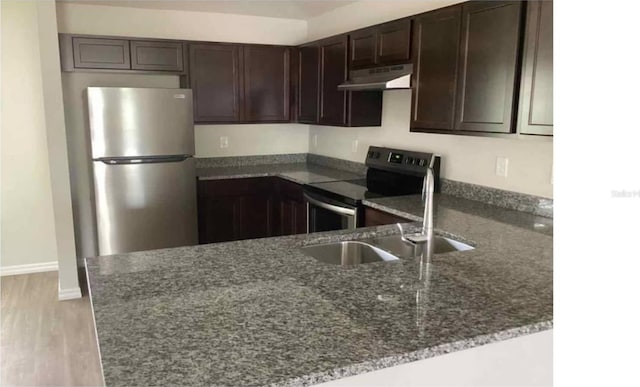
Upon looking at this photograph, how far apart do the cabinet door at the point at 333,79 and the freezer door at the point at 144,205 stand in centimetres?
119

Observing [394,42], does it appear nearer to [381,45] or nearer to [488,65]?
[381,45]

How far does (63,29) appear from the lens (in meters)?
3.91

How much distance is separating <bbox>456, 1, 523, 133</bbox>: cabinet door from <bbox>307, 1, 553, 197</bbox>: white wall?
25 cm

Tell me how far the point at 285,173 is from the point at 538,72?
247 centimetres

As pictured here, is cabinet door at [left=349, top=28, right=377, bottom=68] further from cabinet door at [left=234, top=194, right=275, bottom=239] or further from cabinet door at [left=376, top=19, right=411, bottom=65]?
cabinet door at [left=234, top=194, right=275, bottom=239]

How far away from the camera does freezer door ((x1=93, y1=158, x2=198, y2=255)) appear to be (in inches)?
145

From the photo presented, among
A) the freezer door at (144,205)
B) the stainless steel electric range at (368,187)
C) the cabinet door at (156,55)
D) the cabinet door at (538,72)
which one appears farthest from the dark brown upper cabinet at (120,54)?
the cabinet door at (538,72)

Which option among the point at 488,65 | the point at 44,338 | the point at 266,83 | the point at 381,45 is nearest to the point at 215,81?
the point at 266,83

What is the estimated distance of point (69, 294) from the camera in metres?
3.77

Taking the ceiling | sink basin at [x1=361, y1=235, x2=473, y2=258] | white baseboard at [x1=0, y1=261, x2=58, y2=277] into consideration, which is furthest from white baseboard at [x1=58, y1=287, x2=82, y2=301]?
sink basin at [x1=361, y1=235, x2=473, y2=258]

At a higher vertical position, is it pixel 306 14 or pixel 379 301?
pixel 306 14
